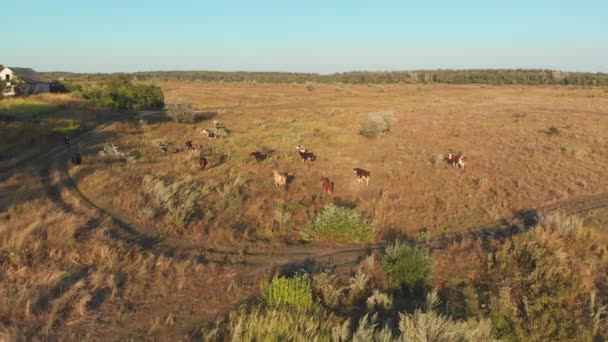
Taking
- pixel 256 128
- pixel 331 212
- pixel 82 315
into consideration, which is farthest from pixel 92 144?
pixel 82 315

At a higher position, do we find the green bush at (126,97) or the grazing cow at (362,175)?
the green bush at (126,97)

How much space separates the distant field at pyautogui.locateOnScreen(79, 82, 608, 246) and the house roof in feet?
98.1

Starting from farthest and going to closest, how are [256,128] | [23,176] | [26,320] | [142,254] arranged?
[256,128] → [23,176] → [142,254] → [26,320]

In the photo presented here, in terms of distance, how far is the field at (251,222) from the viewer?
902cm

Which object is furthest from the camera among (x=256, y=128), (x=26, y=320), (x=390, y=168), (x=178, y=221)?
(x=256, y=128)

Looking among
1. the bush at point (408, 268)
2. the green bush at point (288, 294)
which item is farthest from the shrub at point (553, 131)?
the green bush at point (288, 294)

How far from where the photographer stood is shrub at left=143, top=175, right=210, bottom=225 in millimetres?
15078

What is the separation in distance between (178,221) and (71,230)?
3.18 m

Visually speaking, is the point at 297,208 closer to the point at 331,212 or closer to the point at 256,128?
the point at 331,212

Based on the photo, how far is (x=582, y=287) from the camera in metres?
9.76

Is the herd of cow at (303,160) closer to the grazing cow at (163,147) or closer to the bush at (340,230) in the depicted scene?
the grazing cow at (163,147)

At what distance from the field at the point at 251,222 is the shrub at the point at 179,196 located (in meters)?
0.08

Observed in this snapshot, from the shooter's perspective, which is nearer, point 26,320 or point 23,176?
point 26,320

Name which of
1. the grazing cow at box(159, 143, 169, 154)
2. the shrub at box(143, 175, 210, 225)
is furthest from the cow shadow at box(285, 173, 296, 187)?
the grazing cow at box(159, 143, 169, 154)
